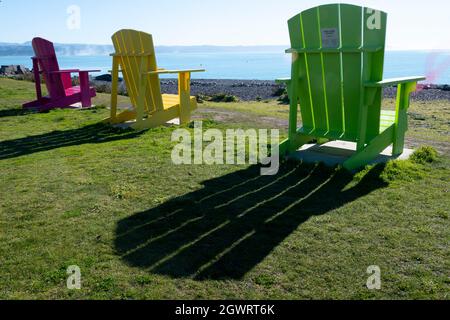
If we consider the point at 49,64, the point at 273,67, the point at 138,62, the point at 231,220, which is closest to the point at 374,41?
the point at 231,220

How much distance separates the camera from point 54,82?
930 cm

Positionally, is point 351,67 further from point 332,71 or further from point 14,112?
point 14,112

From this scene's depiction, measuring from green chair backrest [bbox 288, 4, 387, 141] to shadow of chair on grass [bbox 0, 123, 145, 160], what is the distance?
300 cm

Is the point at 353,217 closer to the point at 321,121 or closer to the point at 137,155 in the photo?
the point at 321,121

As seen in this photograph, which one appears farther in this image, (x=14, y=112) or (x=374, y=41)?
(x=14, y=112)

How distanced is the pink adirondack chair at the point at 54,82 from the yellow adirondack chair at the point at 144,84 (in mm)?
1679

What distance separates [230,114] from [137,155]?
352 cm

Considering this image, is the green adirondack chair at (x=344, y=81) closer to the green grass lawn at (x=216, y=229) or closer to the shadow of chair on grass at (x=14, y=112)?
the green grass lawn at (x=216, y=229)

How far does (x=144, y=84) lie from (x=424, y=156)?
174 inches

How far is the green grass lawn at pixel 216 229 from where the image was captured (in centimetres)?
247

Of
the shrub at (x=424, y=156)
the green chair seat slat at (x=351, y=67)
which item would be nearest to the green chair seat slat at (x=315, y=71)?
the green chair seat slat at (x=351, y=67)

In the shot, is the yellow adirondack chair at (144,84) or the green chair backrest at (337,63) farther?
the yellow adirondack chair at (144,84)
